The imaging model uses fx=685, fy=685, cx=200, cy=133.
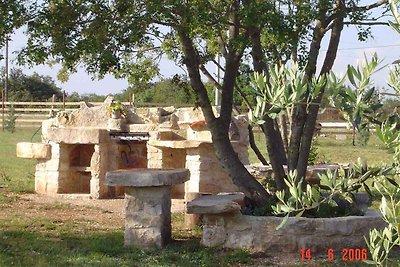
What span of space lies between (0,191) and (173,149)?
316cm

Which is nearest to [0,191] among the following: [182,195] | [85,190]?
[85,190]

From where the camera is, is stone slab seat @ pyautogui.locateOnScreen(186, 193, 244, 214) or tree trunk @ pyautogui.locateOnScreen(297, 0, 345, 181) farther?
tree trunk @ pyautogui.locateOnScreen(297, 0, 345, 181)

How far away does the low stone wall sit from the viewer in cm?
714

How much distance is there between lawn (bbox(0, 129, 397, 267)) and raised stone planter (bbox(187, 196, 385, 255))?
14 centimetres

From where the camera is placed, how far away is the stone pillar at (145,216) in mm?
7422

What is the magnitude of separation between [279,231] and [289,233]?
114 mm

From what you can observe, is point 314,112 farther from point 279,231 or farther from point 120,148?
point 120,148

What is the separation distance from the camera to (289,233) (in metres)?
7.14

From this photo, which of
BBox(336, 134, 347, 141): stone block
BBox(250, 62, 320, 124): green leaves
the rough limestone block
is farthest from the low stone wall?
BBox(336, 134, 347, 141): stone block

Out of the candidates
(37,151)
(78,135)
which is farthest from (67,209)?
(37,151)

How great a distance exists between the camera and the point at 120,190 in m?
12.2

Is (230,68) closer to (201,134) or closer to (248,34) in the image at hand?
(248,34)

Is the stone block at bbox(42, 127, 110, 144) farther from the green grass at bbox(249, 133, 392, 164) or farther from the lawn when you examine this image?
the green grass at bbox(249, 133, 392, 164)

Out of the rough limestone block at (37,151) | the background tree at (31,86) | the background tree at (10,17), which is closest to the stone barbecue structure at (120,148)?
the rough limestone block at (37,151)
